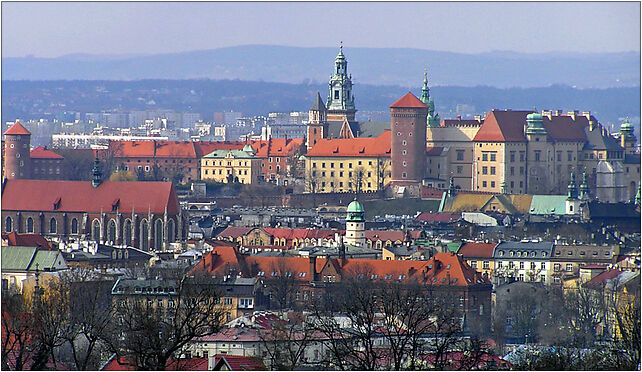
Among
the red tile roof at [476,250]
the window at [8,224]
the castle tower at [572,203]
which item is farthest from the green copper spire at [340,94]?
the red tile roof at [476,250]

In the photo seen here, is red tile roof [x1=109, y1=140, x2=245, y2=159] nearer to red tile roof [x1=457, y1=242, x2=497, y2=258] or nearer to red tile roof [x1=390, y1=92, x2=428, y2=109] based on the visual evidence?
red tile roof [x1=390, y1=92, x2=428, y2=109]

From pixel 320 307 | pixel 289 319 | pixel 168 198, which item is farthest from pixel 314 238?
pixel 289 319

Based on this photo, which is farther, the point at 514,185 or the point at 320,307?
the point at 514,185

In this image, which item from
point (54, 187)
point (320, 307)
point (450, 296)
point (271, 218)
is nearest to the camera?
point (320, 307)

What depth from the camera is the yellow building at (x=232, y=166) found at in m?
118

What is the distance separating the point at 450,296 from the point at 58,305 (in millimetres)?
15439

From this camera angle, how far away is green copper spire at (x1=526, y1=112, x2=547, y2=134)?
358 ft

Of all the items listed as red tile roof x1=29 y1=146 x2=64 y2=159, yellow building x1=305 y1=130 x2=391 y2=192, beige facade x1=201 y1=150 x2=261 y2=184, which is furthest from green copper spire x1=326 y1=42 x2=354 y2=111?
red tile roof x1=29 y1=146 x2=64 y2=159

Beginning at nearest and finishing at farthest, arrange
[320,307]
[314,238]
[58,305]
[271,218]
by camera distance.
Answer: [58,305] → [320,307] → [314,238] → [271,218]

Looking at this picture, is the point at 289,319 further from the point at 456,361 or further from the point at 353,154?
the point at 353,154

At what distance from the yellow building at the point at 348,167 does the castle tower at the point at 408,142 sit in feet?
3.80

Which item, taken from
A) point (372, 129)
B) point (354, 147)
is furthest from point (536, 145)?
point (372, 129)

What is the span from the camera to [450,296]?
5538 centimetres

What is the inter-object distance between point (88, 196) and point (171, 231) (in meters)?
5.13
